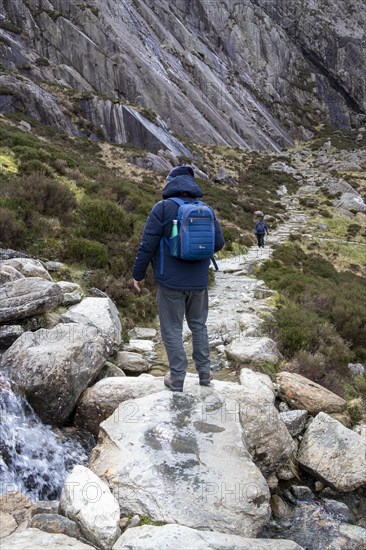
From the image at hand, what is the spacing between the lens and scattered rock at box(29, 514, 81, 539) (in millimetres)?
3223

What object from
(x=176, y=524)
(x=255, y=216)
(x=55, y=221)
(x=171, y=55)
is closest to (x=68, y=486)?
(x=176, y=524)

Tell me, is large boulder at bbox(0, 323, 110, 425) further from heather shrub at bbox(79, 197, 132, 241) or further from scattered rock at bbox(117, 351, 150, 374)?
heather shrub at bbox(79, 197, 132, 241)

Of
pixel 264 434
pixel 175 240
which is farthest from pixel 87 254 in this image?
pixel 264 434

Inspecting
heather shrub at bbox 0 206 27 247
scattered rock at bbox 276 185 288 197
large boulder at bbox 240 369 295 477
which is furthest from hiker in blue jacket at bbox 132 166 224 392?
scattered rock at bbox 276 185 288 197

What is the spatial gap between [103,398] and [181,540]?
2447 mm

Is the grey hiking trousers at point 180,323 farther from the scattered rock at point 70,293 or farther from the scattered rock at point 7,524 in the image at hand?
the scattered rock at point 70,293

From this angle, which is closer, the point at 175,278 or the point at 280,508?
the point at 280,508

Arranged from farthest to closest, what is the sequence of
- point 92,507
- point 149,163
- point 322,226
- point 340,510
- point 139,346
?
point 149,163 < point 322,226 < point 139,346 < point 340,510 < point 92,507

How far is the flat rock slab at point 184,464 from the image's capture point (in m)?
3.72

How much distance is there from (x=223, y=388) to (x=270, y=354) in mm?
2156

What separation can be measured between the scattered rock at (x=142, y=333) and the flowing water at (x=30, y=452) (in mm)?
3327

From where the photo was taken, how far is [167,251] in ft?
15.6

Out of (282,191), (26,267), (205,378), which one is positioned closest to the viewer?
(205,378)

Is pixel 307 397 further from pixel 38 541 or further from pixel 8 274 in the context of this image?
pixel 8 274
